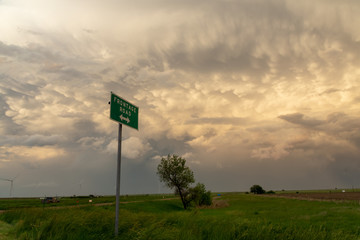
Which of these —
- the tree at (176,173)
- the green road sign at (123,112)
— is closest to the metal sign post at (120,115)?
the green road sign at (123,112)

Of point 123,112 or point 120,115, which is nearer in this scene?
point 120,115

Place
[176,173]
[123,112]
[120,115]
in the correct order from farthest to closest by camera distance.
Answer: [176,173], [123,112], [120,115]

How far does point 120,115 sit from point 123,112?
229mm

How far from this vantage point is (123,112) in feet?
31.6

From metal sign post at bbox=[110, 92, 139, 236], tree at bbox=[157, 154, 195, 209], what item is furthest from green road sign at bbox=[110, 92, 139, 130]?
tree at bbox=[157, 154, 195, 209]

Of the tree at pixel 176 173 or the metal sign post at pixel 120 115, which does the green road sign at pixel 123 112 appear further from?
the tree at pixel 176 173

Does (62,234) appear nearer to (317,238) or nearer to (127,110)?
(127,110)

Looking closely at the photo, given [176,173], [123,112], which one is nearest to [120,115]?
[123,112]

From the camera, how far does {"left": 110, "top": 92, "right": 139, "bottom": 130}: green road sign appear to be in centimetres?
912

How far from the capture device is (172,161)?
210 ft

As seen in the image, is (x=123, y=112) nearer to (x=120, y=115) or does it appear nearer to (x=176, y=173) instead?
(x=120, y=115)

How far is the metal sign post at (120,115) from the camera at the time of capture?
29.8 feet

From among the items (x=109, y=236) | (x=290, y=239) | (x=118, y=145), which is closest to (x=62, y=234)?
(x=109, y=236)

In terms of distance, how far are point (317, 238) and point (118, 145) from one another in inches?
319
